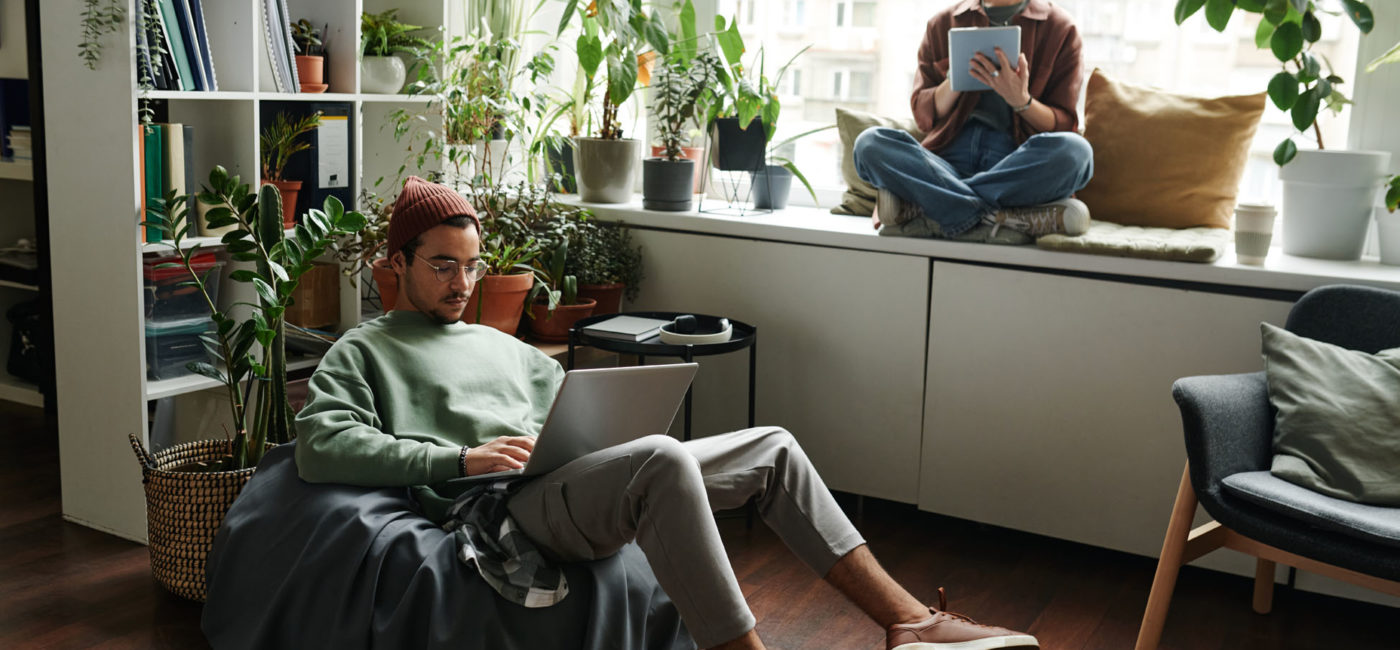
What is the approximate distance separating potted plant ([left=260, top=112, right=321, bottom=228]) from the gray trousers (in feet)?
4.39

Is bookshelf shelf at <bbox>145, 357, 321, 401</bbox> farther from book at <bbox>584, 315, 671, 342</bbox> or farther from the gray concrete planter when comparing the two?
the gray concrete planter

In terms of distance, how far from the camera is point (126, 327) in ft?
8.66

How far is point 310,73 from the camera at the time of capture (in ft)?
9.77

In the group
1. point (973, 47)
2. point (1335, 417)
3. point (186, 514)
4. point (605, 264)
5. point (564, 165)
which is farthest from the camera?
point (564, 165)

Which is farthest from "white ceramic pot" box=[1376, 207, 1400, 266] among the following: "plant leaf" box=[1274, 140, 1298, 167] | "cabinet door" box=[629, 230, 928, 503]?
"cabinet door" box=[629, 230, 928, 503]

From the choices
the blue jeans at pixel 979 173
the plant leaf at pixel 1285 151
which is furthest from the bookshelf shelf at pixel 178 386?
the plant leaf at pixel 1285 151

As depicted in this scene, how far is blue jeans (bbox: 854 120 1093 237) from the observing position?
2932 mm

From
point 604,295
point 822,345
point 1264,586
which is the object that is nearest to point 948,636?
point 1264,586

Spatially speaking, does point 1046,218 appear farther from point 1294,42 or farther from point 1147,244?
point 1294,42

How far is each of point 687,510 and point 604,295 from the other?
1.59 meters

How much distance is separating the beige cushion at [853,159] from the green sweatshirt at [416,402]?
143 centimetres

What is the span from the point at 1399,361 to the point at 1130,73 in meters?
1.26

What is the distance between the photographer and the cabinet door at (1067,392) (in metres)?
2.78

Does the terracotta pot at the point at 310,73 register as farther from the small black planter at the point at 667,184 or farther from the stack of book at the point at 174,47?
the small black planter at the point at 667,184
